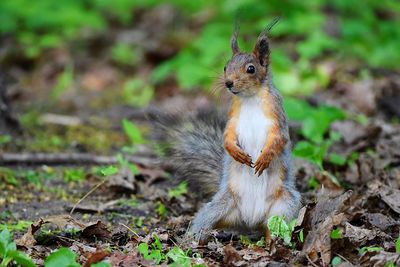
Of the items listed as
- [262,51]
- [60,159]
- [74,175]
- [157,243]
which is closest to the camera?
[157,243]

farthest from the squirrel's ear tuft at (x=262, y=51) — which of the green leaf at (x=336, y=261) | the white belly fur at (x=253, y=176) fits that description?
the green leaf at (x=336, y=261)

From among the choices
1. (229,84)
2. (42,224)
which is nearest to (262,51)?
(229,84)

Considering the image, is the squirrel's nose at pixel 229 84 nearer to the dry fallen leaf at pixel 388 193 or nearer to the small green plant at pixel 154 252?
the small green plant at pixel 154 252

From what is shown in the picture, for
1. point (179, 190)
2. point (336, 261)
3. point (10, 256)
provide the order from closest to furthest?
point (10, 256), point (336, 261), point (179, 190)

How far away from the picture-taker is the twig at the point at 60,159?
5477 millimetres

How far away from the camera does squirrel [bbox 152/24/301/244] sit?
12.7ft

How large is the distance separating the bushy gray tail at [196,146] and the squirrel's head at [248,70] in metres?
0.56

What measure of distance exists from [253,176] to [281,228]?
1.44ft

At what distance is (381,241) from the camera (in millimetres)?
3564

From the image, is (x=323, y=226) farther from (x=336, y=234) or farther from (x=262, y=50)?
(x=262, y=50)

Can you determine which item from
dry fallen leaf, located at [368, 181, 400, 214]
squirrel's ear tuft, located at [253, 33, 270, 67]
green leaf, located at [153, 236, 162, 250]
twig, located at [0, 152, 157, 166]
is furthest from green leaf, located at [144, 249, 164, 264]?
twig, located at [0, 152, 157, 166]

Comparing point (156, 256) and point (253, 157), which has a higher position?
point (253, 157)

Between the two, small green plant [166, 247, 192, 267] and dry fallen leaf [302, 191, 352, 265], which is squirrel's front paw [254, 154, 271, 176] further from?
small green plant [166, 247, 192, 267]

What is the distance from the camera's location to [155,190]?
16.4ft
